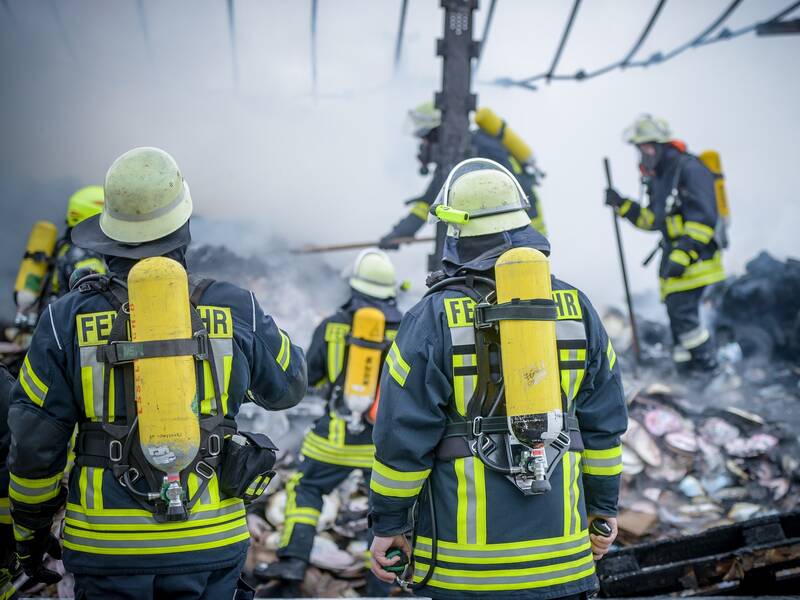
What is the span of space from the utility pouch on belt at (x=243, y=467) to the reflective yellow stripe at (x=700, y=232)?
5.34 m

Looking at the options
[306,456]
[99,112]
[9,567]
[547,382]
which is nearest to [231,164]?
[99,112]

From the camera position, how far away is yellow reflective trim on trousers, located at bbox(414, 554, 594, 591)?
2.14m

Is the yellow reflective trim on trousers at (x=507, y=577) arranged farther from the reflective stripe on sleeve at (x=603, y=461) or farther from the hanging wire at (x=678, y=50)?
the hanging wire at (x=678, y=50)

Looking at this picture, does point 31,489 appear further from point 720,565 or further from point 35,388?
point 720,565

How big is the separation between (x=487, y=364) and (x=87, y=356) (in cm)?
113

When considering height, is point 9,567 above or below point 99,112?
below

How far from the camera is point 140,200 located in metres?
2.37

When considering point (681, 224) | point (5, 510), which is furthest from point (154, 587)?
point (681, 224)

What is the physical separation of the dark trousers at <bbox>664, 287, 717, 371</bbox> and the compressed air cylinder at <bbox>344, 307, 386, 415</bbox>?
346cm

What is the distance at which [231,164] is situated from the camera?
801 centimetres

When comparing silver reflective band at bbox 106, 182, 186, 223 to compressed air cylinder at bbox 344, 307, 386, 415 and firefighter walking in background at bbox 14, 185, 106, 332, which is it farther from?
firefighter walking in background at bbox 14, 185, 106, 332

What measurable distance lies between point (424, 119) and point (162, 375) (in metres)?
5.27

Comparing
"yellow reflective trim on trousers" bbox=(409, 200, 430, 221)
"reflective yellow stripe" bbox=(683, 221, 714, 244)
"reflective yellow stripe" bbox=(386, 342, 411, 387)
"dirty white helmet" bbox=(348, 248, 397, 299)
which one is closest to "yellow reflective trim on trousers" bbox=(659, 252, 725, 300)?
"reflective yellow stripe" bbox=(683, 221, 714, 244)

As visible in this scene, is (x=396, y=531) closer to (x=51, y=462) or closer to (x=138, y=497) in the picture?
(x=138, y=497)
